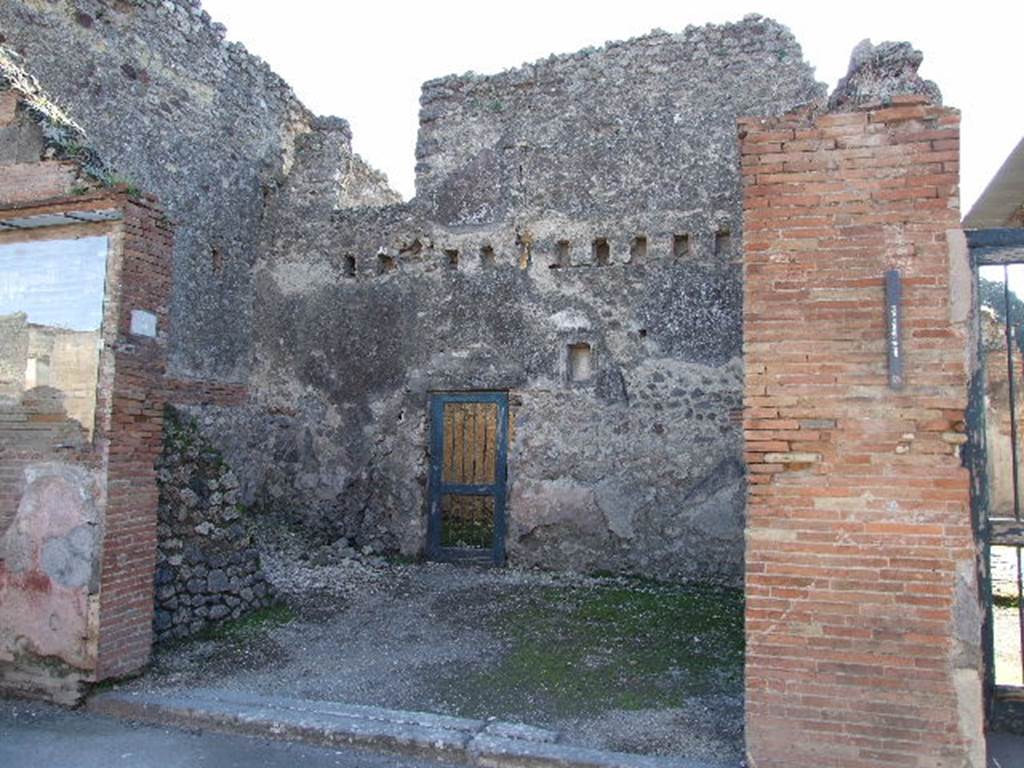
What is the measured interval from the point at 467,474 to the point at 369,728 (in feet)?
15.8

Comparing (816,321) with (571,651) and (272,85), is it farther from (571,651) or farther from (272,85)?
(272,85)

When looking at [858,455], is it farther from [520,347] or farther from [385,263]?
[385,263]

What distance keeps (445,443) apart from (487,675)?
13.4ft

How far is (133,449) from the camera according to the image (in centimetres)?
551

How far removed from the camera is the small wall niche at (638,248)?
8891mm

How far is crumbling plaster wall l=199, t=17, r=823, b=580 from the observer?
28.0ft

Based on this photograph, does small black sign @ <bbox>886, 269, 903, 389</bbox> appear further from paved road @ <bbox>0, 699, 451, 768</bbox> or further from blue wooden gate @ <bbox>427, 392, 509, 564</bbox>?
blue wooden gate @ <bbox>427, 392, 509, 564</bbox>

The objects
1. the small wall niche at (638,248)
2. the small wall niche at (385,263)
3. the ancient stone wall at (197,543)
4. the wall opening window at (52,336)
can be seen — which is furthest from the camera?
the small wall niche at (385,263)

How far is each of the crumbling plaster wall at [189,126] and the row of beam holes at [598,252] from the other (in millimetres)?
1300

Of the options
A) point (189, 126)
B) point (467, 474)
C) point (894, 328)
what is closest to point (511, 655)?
point (467, 474)

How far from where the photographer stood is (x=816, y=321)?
4.04m

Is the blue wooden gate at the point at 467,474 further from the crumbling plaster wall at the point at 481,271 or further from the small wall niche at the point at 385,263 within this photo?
the small wall niche at the point at 385,263

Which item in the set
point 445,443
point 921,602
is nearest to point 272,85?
point 445,443

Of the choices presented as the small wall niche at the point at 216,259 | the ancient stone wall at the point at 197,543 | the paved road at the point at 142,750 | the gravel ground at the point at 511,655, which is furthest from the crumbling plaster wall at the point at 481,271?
the paved road at the point at 142,750
